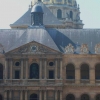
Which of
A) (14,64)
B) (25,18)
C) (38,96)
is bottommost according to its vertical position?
(38,96)

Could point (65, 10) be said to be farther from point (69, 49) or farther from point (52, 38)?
point (69, 49)

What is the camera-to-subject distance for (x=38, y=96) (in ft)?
294

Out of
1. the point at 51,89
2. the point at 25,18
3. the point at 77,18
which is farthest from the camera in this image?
the point at 77,18

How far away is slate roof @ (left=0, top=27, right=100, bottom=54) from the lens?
91.4 meters

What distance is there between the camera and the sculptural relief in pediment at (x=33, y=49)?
8962 cm

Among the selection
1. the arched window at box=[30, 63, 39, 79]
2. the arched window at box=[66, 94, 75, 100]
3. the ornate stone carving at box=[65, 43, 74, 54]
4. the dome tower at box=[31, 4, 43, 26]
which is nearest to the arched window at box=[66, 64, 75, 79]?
the ornate stone carving at box=[65, 43, 74, 54]

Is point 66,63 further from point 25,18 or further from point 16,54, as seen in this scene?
point 25,18

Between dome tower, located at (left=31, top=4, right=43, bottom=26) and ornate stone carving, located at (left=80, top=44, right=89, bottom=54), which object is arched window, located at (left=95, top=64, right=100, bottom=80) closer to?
ornate stone carving, located at (left=80, top=44, right=89, bottom=54)

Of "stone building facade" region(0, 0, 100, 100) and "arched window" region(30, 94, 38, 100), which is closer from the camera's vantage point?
"stone building facade" region(0, 0, 100, 100)

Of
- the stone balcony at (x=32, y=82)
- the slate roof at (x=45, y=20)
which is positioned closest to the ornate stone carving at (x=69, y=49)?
the stone balcony at (x=32, y=82)

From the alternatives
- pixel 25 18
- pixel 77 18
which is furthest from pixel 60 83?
pixel 77 18

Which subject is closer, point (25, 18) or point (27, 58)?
point (27, 58)

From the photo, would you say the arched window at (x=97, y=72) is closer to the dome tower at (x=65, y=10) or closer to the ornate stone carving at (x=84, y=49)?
the ornate stone carving at (x=84, y=49)

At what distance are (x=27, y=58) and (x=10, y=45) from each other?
18.3 feet
